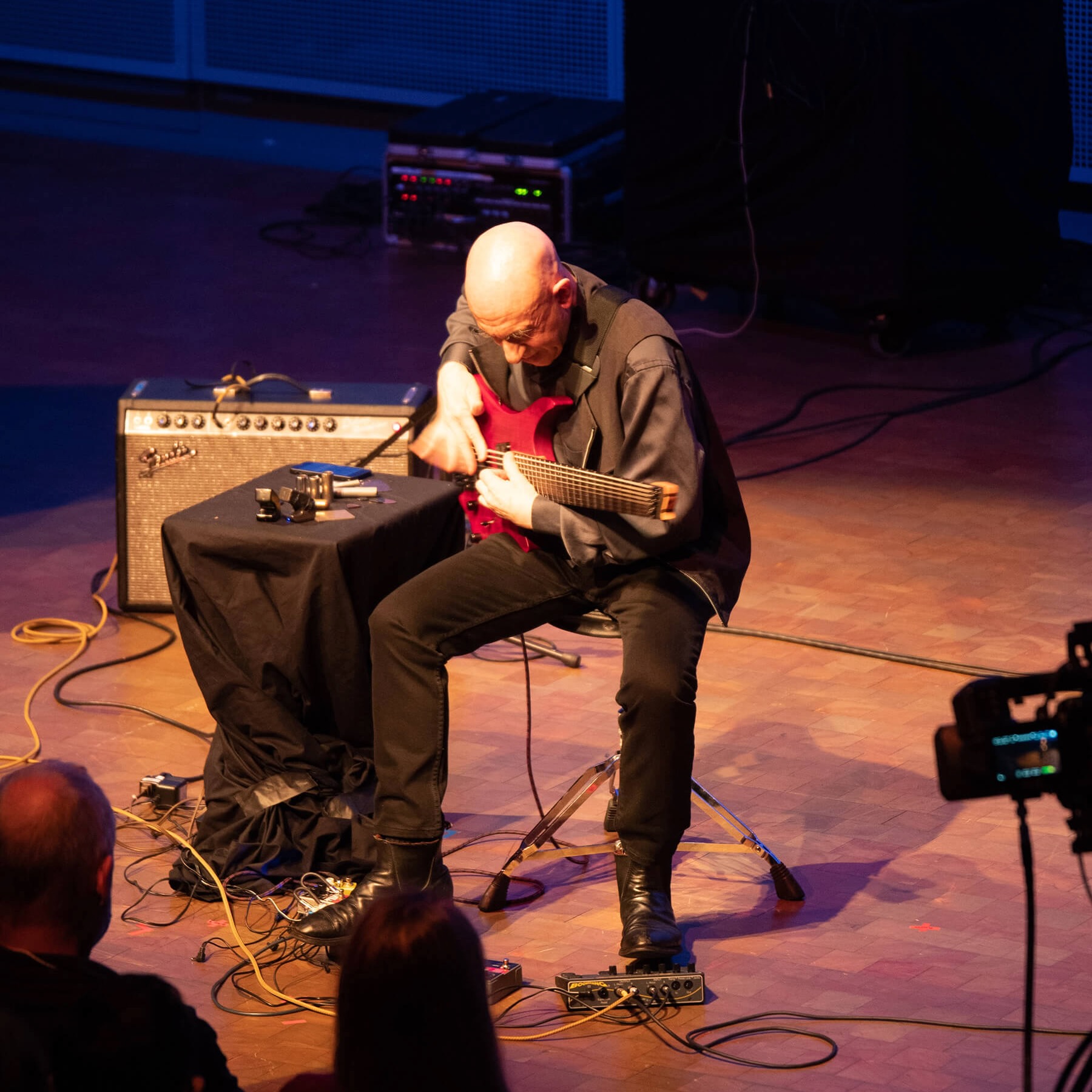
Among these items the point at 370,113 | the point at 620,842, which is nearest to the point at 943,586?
the point at 620,842

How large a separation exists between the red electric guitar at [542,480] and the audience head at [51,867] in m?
1.39

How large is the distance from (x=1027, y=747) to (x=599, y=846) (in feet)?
5.55

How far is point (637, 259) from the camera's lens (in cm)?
876

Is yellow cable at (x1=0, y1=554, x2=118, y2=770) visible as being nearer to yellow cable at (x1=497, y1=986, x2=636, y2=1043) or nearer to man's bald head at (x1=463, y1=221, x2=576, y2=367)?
man's bald head at (x1=463, y1=221, x2=576, y2=367)

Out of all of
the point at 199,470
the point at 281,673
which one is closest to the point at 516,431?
the point at 281,673

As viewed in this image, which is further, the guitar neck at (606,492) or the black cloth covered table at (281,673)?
the black cloth covered table at (281,673)

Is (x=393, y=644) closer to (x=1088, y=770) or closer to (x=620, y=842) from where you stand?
(x=620, y=842)

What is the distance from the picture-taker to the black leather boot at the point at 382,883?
3604mm

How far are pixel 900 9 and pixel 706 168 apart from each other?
48.1 inches

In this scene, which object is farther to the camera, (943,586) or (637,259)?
(637,259)

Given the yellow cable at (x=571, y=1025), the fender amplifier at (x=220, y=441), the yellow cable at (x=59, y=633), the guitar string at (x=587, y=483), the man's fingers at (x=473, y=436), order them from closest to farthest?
1. the yellow cable at (x=571, y=1025)
2. the guitar string at (x=587, y=483)
3. the man's fingers at (x=473, y=436)
4. the yellow cable at (x=59, y=633)
5. the fender amplifier at (x=220, y=441)

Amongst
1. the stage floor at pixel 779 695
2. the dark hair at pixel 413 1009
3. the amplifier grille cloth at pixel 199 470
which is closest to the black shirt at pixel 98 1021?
Result: the dark hair at pixel 413 1009

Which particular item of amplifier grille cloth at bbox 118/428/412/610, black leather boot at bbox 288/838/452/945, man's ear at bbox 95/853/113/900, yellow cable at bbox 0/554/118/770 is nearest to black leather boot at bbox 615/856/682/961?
black leather boot at bbox 288/838/452/945

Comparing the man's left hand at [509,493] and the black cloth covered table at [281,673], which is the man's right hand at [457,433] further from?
the black cloth covered table at [281,673]
